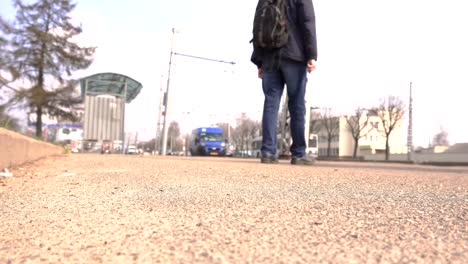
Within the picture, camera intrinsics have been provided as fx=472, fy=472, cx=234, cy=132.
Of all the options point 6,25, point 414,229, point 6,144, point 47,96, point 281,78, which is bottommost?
point 414,229

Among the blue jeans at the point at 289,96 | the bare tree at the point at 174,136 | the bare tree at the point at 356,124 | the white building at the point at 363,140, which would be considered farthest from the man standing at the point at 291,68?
the bare tree at the point at 174,136

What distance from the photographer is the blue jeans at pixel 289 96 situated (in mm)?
6102

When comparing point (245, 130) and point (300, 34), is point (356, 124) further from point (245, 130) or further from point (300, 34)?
point (300, 34)

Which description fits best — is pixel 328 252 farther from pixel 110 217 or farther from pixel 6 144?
pixel 6 144

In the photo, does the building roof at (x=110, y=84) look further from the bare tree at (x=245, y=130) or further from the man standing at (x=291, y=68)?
the bare tree at (x=245, y=130)

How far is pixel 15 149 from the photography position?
18.6 feet

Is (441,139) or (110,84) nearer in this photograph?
(110,84)

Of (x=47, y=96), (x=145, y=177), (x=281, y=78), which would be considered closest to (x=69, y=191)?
(x=145, y=177)

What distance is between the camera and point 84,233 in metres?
2.02

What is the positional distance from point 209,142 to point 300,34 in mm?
35812

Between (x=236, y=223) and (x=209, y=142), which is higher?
(x=209, y=142)

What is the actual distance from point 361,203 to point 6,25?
25.5 meters

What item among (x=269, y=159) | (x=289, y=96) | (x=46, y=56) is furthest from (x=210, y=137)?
(x=289, y=96)

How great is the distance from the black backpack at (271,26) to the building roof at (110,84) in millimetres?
27391
